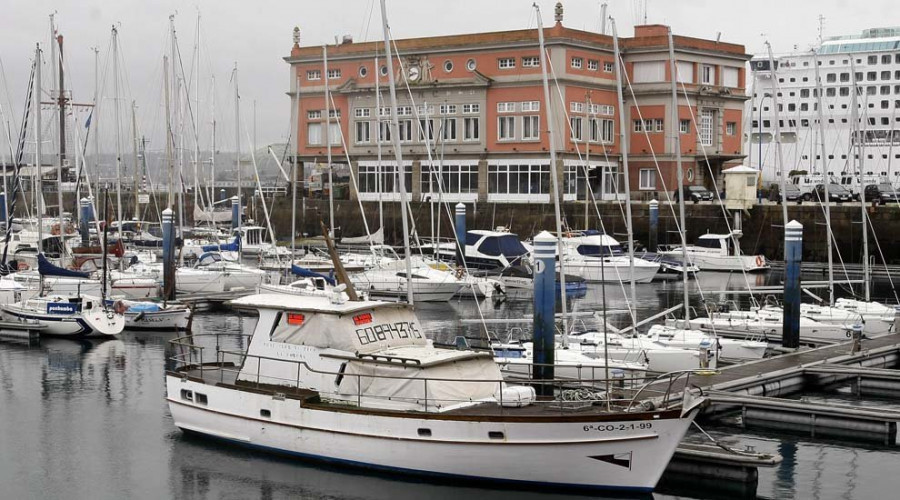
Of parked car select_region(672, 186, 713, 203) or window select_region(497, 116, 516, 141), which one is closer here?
parked car select_region(672, 186, 713, 203)

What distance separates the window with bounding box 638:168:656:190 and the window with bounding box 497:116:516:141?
31.3 feet

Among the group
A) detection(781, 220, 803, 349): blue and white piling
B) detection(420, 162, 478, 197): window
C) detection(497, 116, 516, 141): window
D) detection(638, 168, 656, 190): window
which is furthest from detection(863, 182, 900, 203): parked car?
detection(781, 220, 803, 349): blue and white piling

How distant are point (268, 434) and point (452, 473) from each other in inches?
167

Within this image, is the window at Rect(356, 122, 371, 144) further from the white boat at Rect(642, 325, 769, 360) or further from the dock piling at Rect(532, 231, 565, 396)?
the dock piling at Rect(532, 231, 565, 396)

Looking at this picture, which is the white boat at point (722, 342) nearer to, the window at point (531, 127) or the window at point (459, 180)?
the window at point (531, 127)

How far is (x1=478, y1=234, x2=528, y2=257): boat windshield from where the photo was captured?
6412 cm

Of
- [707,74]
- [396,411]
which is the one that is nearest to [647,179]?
[707,74]

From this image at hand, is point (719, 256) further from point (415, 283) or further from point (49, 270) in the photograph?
point (49, 270)

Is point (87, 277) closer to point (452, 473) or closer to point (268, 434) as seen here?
point (268, 434)

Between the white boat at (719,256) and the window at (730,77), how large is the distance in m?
17.2

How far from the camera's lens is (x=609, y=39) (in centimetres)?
8006

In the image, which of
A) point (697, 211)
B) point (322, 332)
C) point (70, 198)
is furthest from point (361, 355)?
point (70, 198)

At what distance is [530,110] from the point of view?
252 ft

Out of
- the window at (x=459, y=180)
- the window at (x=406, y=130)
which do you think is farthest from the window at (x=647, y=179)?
the window at (x=406, y=130)
